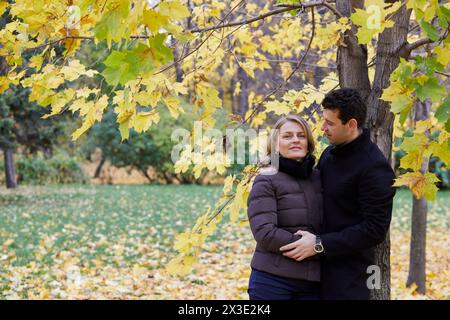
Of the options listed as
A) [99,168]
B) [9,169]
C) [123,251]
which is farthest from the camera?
[99,168]

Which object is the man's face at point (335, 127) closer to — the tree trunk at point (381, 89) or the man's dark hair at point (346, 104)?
the man's dark hair at point (346, 104)

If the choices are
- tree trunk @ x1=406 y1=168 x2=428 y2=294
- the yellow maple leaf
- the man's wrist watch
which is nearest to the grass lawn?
tree trunk @ x1=406 y1=168 x2=428 y2=294

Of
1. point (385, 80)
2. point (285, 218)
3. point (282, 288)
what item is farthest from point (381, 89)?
point (282, 288)

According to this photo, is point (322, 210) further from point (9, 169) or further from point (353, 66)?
point (9, 169)

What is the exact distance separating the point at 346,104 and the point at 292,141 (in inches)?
12.0

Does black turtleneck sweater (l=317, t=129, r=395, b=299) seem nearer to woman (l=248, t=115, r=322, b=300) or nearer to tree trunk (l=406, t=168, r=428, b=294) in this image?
woman (l=248, t=115, r=322, b=300)

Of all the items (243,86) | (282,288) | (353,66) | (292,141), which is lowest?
(282,288)

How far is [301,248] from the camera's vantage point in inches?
94.5

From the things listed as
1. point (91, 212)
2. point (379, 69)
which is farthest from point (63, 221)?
point (379, 69)

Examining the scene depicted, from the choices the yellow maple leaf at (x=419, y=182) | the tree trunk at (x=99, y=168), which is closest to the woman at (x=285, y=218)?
the yellow maple leaf at (x=419, y=182)

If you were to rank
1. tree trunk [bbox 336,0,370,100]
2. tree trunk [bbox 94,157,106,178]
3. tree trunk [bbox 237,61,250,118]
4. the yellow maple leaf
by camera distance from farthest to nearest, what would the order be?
tree trunk [bbox 94,157,106,178] → tree trunk [bbox 237,61,250,118] → tree trunk [bbox 336,0,370,100] → the yellow maple leaf

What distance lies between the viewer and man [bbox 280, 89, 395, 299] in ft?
7.96
